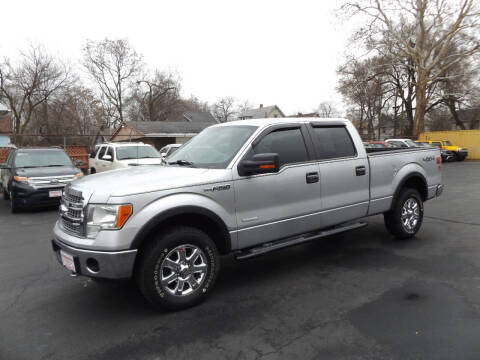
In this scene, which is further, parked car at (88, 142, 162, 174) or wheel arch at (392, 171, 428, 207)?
parked car at (88, 142, 162, 174)

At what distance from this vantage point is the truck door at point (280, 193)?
3.79 m

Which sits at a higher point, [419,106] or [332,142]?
[419,106]

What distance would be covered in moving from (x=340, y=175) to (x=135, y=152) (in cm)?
939

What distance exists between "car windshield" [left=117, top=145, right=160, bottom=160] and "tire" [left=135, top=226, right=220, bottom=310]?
9.18 metres

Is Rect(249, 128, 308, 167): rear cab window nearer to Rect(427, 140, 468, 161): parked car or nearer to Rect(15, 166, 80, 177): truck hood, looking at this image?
Rect(15, 166, 80, 177): truck hood

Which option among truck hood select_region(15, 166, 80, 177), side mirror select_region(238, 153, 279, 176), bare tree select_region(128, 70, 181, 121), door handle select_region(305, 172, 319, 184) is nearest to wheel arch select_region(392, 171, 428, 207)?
door handle select_region(305, 172, 319, 184)

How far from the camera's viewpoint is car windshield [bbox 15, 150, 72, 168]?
31.1 ft

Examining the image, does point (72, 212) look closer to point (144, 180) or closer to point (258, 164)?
point (144, 180)

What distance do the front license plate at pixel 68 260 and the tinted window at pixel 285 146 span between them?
7.13 ft

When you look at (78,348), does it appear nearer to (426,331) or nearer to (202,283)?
(202,283)

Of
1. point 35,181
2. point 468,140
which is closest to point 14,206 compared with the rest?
point 35,181

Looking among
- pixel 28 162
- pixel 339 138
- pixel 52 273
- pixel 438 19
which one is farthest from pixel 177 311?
pixel 438 19

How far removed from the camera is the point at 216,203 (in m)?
3.59

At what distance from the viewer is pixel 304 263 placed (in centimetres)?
476
